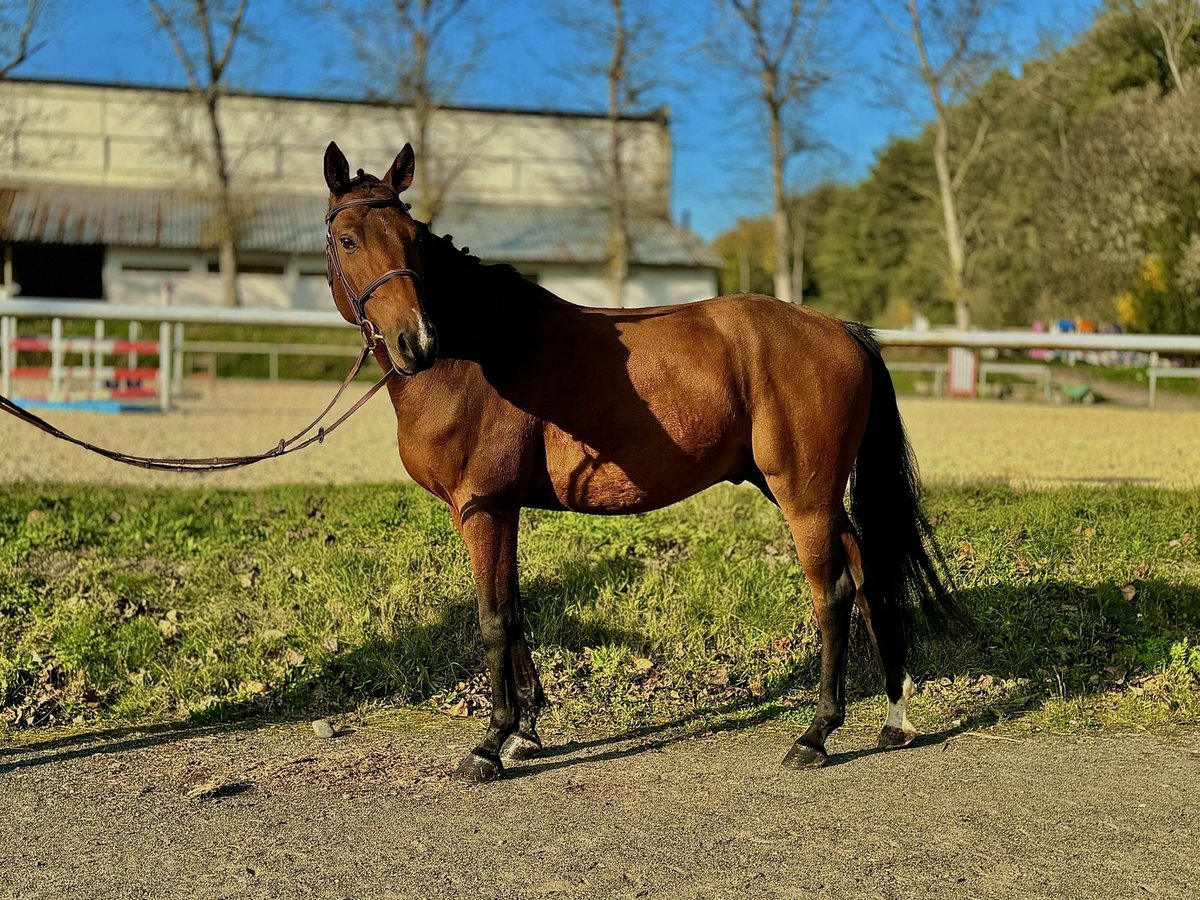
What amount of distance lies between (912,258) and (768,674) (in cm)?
5595

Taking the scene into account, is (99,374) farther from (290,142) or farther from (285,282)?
(290,142)

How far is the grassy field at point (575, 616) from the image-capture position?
16.3 ft

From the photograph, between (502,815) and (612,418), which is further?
(612,418)

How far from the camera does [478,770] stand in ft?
13.1

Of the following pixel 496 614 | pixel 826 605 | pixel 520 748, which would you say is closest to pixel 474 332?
pixel 496 614

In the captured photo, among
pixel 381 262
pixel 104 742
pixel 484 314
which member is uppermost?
pixel 381 262

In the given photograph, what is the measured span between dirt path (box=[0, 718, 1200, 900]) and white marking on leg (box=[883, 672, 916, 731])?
13 cm

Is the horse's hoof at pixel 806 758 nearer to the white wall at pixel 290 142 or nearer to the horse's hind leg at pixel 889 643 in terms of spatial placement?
the horse's hind leg at pixel 889 643

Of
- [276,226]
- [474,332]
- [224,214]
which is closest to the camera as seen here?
[474,332]

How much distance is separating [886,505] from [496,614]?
1.64m

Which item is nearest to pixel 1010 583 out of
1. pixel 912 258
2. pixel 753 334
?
pixel 753 334

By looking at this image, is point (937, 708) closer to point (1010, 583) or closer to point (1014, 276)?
point (1010, 583)

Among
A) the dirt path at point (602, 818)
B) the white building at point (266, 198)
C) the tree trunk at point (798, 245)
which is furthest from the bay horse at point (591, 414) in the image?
the tree trunk at point (798, 245)

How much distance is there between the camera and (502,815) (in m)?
3.63
